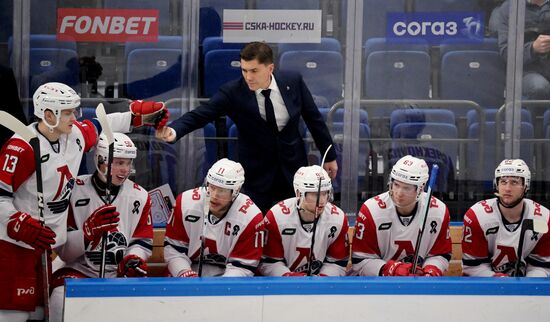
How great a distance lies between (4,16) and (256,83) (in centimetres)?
147

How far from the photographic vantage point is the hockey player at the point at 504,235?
16.9 ft

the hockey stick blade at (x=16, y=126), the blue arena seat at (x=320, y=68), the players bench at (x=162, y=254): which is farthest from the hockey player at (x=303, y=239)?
the hockey stick blade at (x=16, y=126)

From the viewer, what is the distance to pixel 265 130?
531cm

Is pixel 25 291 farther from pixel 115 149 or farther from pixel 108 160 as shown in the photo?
pixel 115 149

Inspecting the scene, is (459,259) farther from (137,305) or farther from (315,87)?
(137,305)

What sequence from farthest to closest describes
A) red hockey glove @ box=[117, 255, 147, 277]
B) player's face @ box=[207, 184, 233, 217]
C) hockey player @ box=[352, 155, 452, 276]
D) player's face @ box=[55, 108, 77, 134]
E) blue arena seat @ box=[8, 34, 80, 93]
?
blue arena seat @ box=[8, 34, 80, 93] → hockey player @ box=[352, 155, 452, 276] → player's face @ box=[207, 184, 233, 217] → red hockey glove @ box=[117, 255, 147, 277] → player's face @ box=[55, 108, 77, 134]

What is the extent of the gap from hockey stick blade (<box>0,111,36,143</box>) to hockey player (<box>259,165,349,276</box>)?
1199 millimetres

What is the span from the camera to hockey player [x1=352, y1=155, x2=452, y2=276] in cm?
511

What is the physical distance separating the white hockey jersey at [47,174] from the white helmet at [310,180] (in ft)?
2.46

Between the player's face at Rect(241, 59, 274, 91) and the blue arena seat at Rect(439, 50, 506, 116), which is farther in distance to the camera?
the blue arena seat at Rect(439, 50, 506, 116)

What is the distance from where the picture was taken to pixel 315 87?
19.6 feet

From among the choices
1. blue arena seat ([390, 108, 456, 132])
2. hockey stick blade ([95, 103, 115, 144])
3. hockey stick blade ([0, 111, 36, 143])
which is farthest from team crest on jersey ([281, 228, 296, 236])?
hockey stick blade ([0, 111, 36, 143])

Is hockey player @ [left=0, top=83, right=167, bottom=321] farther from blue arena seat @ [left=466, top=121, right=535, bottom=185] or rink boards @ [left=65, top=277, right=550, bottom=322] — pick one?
blue arena seat @ [left=466, top=121, right=535, bottom=185]

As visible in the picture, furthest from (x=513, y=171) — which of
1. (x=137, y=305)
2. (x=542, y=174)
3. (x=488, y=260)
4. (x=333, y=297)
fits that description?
(x=137, y=305)
